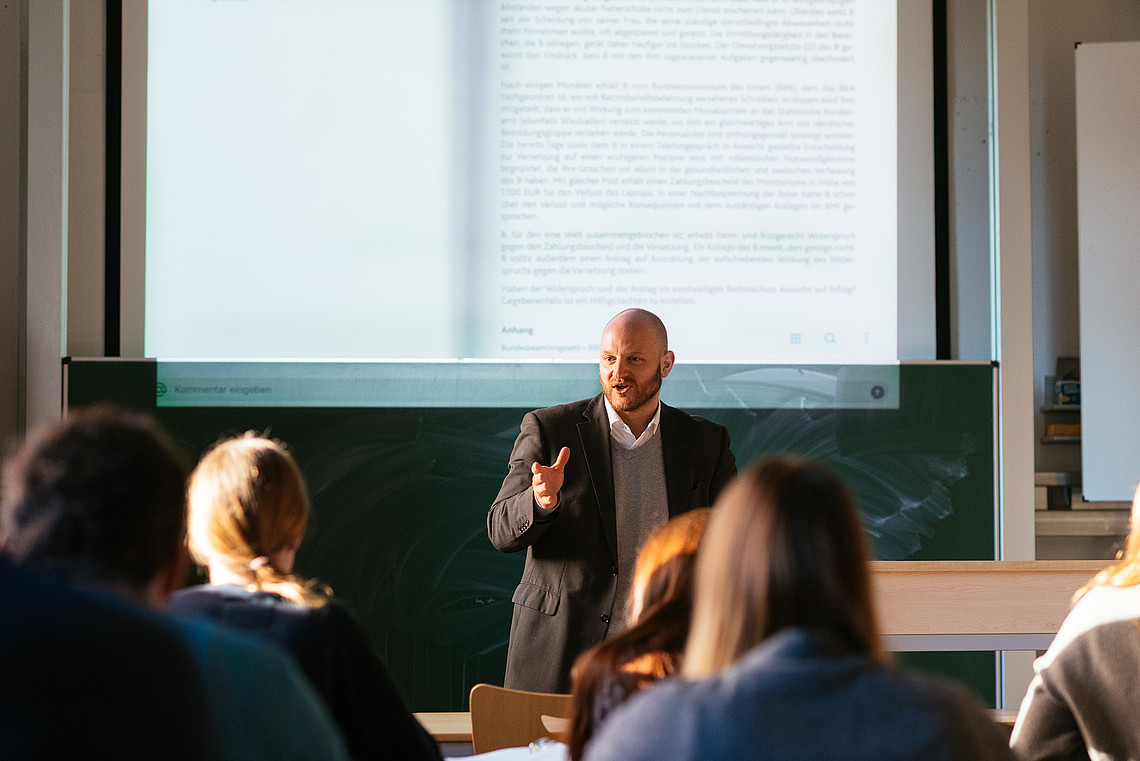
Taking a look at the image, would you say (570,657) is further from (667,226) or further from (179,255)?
(179,255)

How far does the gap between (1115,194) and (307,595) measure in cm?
348

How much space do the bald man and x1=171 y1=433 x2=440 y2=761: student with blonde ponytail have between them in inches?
44.5

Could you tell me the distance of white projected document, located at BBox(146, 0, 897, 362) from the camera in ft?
11.4

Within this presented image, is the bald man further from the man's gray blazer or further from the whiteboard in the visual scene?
the whiteboard

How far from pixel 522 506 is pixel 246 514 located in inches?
48.1

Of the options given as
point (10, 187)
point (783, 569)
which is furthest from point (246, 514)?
point (10, 187)

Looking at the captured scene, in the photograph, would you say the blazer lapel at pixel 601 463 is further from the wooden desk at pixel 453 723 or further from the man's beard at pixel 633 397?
the wooden desk at pixel 453 723

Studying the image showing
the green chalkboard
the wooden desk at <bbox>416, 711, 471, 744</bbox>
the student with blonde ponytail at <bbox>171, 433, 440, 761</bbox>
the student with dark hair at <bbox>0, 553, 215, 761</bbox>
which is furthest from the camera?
the green chalkboard

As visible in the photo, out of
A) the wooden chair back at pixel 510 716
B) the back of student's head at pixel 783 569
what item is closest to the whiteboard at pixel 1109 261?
the wooden chair back at pixel 510 716

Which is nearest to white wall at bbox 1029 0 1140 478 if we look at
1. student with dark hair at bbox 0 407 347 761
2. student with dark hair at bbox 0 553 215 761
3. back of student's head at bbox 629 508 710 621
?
back of student's head at bbox 629 508 710 621

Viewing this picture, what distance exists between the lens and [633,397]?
112 inches

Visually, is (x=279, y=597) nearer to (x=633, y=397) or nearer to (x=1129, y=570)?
(x=1129, y=570)

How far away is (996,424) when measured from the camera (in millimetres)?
3580

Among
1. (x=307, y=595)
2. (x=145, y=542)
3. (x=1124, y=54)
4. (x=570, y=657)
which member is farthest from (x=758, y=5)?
(x=145, y=542)
